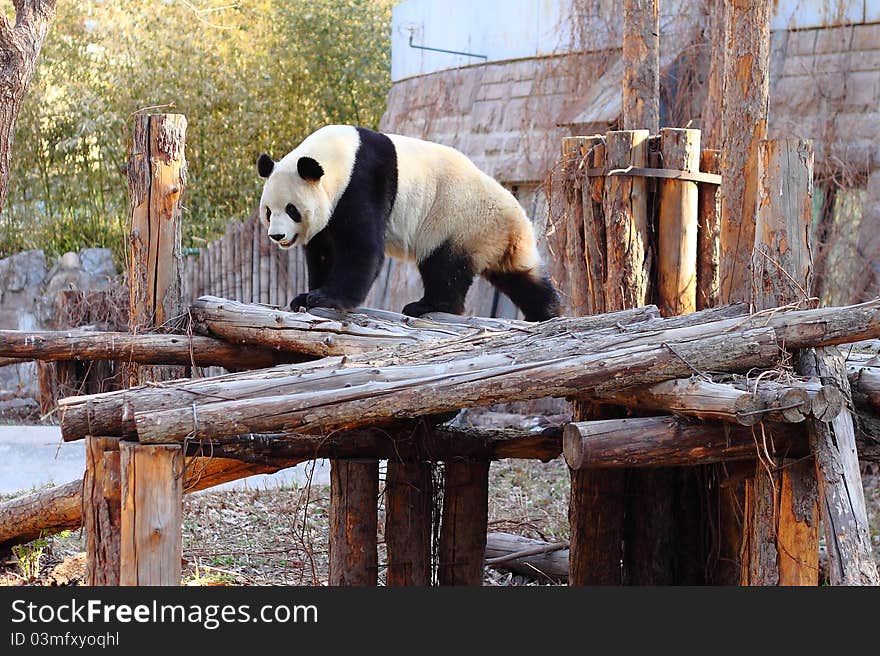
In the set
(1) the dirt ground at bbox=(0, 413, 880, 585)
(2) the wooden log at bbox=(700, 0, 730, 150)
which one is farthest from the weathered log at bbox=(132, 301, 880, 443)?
(2) the wooden log at bbox=(700, 0, 730, 150)

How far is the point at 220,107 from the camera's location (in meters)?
15.1

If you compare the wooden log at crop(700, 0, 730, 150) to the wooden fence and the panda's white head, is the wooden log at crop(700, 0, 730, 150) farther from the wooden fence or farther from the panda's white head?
the panda's white head

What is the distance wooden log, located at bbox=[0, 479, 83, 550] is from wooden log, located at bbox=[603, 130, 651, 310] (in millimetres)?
3109

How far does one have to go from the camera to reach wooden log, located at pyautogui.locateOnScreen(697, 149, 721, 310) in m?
6.20

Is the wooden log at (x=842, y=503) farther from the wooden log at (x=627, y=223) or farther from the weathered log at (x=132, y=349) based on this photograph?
the weathered log at (x=132, y=349)

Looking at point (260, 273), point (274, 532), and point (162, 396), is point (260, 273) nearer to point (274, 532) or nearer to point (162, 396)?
point (274, 532)

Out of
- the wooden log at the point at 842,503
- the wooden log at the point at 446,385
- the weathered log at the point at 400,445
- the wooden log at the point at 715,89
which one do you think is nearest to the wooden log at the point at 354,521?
the weathered log at the point at 400,445

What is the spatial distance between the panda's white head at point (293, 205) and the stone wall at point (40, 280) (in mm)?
8554

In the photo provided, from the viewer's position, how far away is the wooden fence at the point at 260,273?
12523 millimetres

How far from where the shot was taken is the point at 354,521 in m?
5.29

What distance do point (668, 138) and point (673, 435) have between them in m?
2.45

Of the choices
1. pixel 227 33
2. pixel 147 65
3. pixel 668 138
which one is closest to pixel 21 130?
pixel 147 65

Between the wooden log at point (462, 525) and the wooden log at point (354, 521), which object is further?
the wooden log at point (462, 525)

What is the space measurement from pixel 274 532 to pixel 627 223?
3.62m
